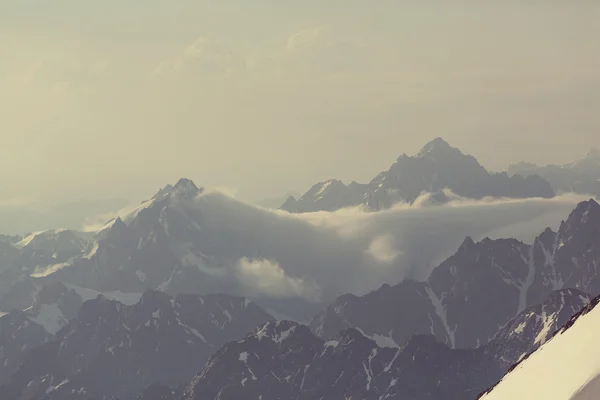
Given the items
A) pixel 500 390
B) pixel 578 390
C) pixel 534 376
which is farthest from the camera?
pixel 500 390

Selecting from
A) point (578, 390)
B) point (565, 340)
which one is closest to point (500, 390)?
point (565, 340)

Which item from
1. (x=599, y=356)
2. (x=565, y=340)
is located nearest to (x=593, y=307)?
(x=565, y=340)

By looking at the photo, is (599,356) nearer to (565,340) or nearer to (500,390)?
(565,340)

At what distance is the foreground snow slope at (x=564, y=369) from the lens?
1781 inches

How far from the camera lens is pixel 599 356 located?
151 feet

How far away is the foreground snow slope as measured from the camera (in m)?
45.2

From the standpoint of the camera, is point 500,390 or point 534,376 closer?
point 534,376

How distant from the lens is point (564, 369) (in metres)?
46.3

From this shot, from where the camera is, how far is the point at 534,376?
159ft

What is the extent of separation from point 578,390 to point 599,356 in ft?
5.57

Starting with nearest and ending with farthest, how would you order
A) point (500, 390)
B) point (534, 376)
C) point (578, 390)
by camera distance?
point (578, 390) → point (534, 376) → point (500, 390)

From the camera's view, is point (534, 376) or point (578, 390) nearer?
→ point (578, 390)

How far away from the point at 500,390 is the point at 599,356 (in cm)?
696

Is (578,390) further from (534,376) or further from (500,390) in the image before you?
(500,390)
